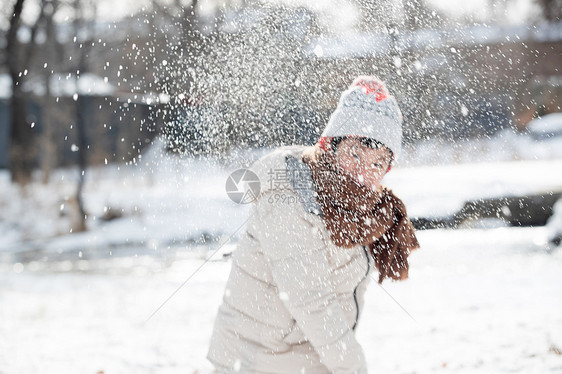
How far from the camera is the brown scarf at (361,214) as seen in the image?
196 centimetres

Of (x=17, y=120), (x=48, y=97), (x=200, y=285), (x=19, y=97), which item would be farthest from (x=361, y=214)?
(x=19, y=97)

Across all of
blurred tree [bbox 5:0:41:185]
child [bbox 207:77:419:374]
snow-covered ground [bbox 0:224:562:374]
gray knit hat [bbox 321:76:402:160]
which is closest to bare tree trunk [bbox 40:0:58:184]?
blurred tree [bbox 5:0:41:185]

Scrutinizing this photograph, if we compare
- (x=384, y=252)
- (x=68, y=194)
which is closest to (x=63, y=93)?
(x=68, y=194)

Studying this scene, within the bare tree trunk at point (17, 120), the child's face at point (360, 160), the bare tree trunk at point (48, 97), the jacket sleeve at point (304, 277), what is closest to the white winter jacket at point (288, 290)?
the jacket sleeve at point (304, 277)

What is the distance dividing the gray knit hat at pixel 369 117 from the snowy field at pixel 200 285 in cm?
189

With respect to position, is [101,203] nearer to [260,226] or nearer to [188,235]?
[188,235]

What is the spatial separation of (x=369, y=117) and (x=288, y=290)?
25.2 inches

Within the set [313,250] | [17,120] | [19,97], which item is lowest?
[17,120]

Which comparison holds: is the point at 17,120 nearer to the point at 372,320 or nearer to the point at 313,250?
the point at 372,320

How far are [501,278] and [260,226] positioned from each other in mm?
4905

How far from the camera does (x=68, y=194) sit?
16.2m

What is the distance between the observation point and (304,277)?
186 cm

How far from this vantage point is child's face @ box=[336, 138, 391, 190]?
79.6 inches

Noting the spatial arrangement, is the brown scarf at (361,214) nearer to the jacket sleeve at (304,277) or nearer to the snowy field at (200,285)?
the jacket sleeve at (304,277)
